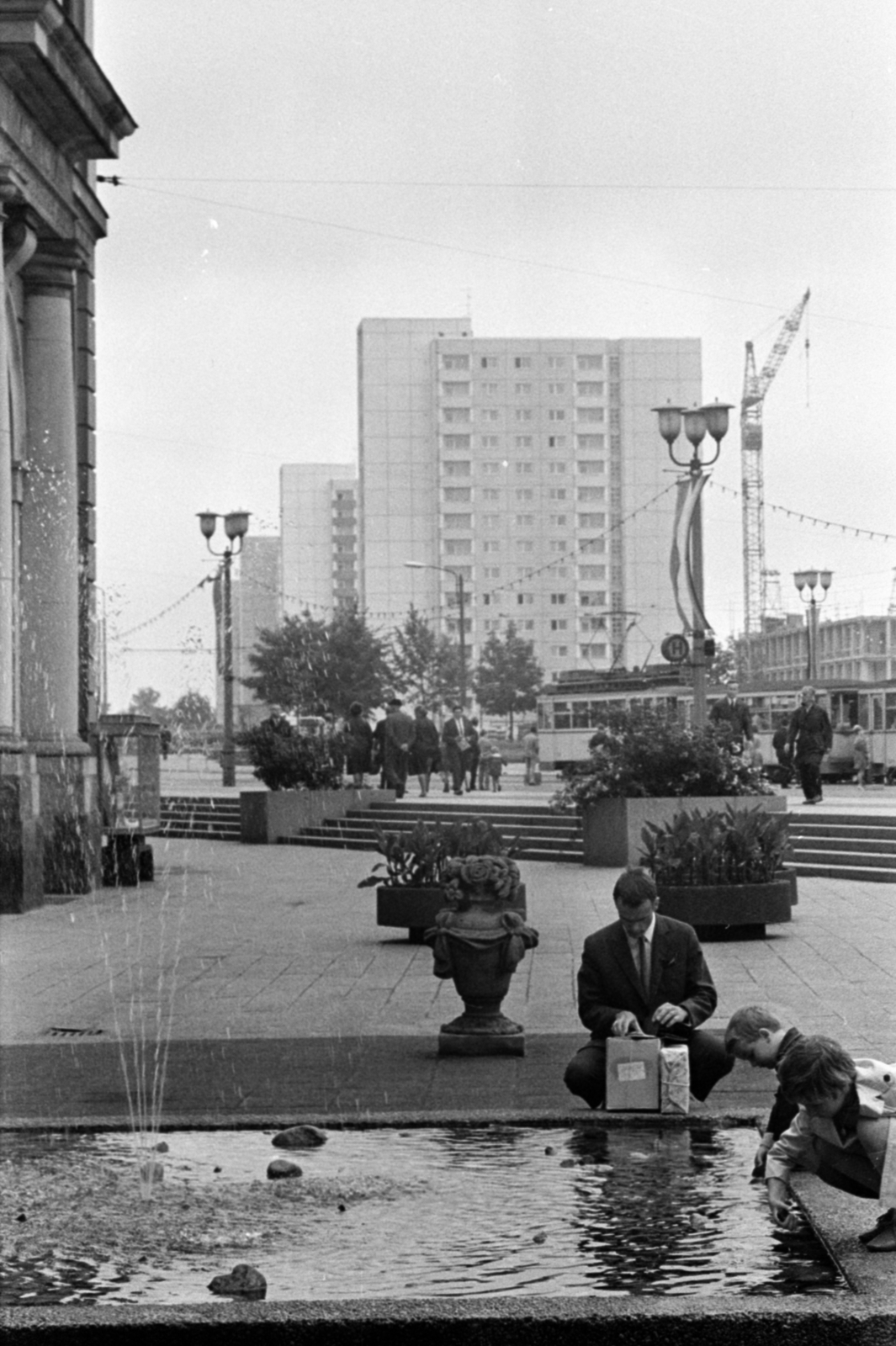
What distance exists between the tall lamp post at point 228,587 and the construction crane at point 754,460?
80.8 m

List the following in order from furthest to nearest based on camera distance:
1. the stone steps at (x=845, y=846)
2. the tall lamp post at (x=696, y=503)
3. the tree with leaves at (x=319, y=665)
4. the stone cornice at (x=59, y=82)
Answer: the tree with leaves at (x=319, y=665) < the tall lamp post at (x=696, y=503) < the stone steps at (x=845, y=846) < the stone cornice at (x=59, y=82)

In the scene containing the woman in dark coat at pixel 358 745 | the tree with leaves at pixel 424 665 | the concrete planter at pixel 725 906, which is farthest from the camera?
the tree with leaves at pixel 424 665

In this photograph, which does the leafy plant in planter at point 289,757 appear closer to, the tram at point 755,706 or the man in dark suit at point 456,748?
the man in dark suit at point 456,748

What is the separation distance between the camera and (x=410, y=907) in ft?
53.6

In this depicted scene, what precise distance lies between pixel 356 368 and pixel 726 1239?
12921cm

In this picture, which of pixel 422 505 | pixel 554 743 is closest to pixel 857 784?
pixel 554 743

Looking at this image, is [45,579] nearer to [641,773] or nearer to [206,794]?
[641,773]

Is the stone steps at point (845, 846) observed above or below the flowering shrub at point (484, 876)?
below

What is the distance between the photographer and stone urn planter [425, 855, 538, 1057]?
10.4 metres

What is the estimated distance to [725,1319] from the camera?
521 centimetres

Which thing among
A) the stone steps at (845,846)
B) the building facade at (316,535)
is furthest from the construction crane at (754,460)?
the stone steps at (845,846)

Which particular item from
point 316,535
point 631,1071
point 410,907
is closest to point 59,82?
point 410,907

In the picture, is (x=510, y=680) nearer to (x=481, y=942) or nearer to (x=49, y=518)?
(x=49, y=518)

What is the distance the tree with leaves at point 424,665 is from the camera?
315 ft
